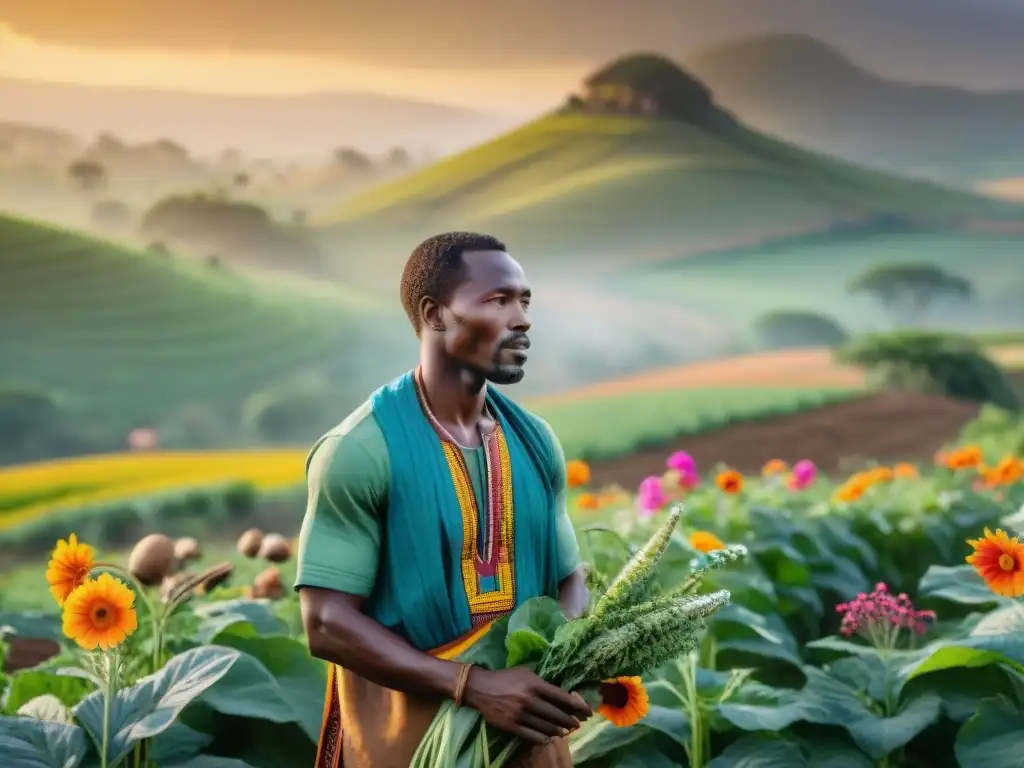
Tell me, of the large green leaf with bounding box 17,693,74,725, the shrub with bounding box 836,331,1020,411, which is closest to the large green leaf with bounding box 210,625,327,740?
the large green leaf with bounding box 17,693,74,725

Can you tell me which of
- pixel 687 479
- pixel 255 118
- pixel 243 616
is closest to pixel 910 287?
pixel 255 118

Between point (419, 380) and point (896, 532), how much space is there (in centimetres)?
334

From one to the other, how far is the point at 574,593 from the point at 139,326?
6.29m

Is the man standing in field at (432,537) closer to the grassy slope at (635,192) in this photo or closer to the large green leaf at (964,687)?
the large green leaf at (964,687)

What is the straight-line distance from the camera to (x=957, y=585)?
11.5 feet

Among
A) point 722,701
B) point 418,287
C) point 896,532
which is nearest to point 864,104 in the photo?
point 896,532

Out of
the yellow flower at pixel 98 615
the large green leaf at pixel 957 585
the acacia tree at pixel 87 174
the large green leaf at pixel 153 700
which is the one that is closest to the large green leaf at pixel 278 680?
the large green leaf at pixel 153 700

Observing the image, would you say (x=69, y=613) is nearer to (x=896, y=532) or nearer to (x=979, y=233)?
(x=896, y=532)

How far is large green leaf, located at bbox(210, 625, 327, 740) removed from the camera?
108 inches

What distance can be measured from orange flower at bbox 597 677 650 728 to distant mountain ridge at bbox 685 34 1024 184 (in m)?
8.07

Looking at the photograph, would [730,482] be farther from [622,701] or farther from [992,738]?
[622,701]

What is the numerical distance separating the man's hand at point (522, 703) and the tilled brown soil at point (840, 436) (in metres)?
7.17

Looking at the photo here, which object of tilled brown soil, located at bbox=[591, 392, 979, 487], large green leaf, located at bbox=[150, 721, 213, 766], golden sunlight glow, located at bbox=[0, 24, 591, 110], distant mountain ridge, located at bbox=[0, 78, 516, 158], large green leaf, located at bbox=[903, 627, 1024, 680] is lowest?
tilled brown soil, located at bbox=[591, 392, 979, 487]

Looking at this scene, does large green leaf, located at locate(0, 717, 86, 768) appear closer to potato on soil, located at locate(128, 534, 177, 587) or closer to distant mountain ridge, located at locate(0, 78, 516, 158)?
potato on soil, located at locate(128, 534, 177, 587)
